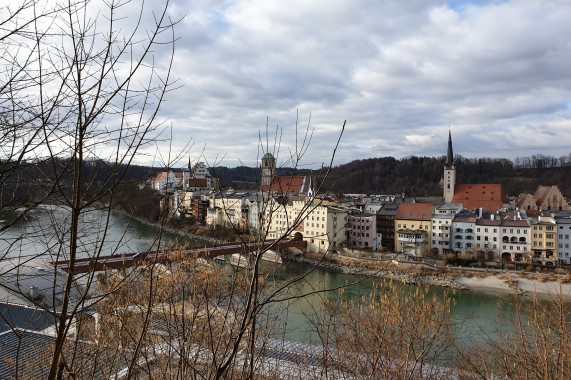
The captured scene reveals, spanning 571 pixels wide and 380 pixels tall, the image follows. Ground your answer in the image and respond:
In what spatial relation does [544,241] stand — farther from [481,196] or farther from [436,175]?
[436,175]

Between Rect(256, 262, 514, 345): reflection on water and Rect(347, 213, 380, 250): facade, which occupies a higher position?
Rect(347, 213, 380, 250): facade

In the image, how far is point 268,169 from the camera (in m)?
1.17

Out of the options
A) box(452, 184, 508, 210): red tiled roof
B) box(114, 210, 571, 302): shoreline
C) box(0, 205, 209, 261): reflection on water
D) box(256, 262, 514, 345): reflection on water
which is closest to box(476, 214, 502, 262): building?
box(114, 210, 571, 302): shoreline

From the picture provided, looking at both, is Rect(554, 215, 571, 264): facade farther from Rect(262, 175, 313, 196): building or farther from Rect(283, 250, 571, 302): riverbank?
Rect(262, 175, 313, 196): building

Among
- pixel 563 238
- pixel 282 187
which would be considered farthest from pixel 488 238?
pixel 282 187

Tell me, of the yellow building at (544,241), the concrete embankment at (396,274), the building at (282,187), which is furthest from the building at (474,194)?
the building at (282,187)

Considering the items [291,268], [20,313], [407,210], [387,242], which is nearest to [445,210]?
[407,210]

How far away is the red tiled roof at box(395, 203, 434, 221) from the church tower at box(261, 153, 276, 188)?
15.3 m

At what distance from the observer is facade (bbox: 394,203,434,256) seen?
47.5 feet

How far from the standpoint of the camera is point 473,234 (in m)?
14.5

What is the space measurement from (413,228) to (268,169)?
15.4 meters

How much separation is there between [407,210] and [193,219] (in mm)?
10946

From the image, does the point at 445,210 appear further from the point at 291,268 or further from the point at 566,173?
the point at 566,173

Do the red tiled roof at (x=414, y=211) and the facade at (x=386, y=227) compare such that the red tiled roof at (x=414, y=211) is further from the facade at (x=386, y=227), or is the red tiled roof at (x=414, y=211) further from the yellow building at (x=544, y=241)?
the yellow building at (x=544, y=241)
